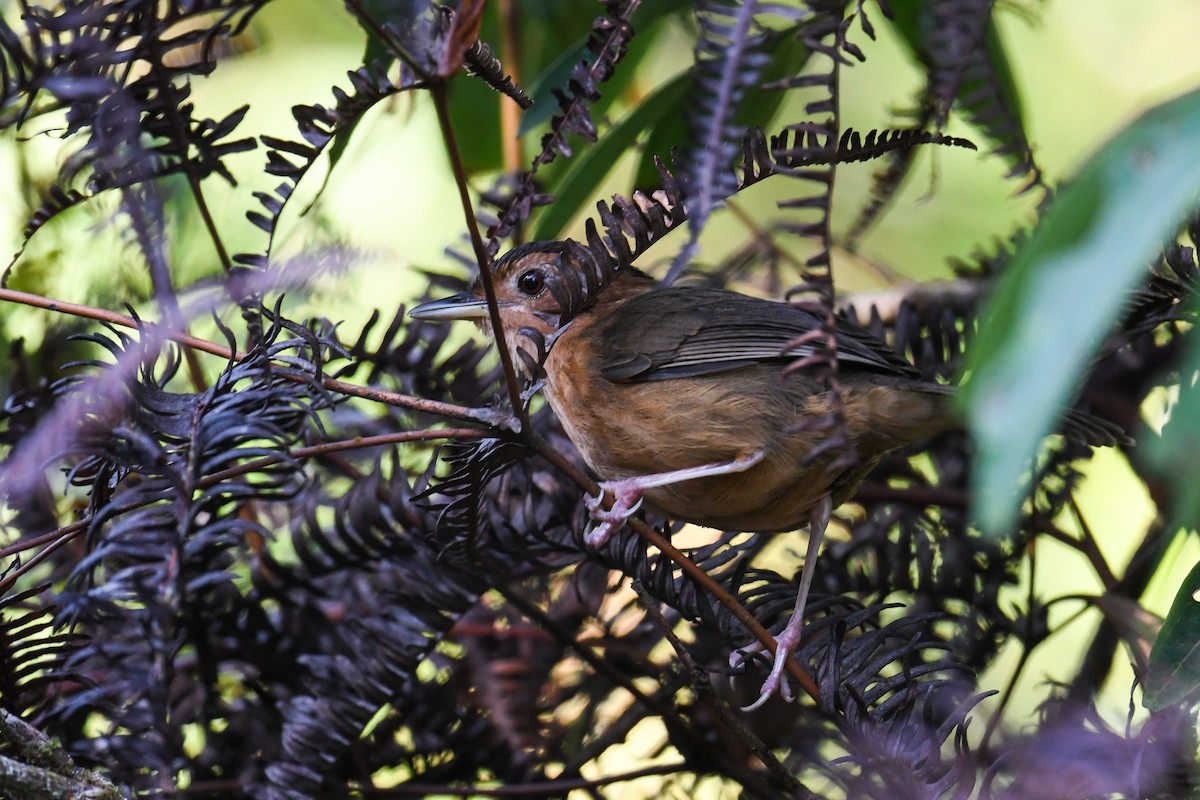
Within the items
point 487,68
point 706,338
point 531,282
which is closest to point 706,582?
point 487,68

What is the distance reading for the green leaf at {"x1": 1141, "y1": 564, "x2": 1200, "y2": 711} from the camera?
1.74 metres

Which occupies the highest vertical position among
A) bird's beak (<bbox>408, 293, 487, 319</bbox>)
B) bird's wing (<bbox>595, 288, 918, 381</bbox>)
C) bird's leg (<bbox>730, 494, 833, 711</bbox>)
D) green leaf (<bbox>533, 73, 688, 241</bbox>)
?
green leaf (<bbox>533, 73, 688, 241</bbox>)

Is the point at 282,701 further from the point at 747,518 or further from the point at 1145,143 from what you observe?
the point at 1145,143

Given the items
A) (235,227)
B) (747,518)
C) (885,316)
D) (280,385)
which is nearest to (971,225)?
(885,316)

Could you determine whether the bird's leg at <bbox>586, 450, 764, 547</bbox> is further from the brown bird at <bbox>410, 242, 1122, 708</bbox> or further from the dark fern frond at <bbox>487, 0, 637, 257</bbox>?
the dark fern frond at <bbox>487, 0, 637, 257</bbox>

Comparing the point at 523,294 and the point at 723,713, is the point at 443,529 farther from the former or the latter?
the point at 523,294

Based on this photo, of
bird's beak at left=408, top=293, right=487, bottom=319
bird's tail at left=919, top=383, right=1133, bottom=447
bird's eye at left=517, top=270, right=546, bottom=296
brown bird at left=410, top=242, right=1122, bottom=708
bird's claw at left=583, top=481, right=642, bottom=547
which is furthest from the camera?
bird's eye at left=517, top=270, right=546, bottom=296

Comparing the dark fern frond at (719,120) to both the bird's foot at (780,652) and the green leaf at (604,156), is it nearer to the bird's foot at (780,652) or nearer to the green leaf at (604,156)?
the bird's foot at (780,652)

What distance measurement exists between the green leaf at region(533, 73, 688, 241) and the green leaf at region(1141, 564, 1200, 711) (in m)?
1.79

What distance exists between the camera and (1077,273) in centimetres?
96

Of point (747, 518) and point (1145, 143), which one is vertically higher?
point (1145, 143)

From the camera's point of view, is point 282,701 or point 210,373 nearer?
point 282,701

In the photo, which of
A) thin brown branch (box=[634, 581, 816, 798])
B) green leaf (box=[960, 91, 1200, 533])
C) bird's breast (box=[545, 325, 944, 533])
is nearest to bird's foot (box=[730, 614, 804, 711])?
thin brown branch (box=[634, 581, 816, 798])

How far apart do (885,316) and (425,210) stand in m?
2.34
